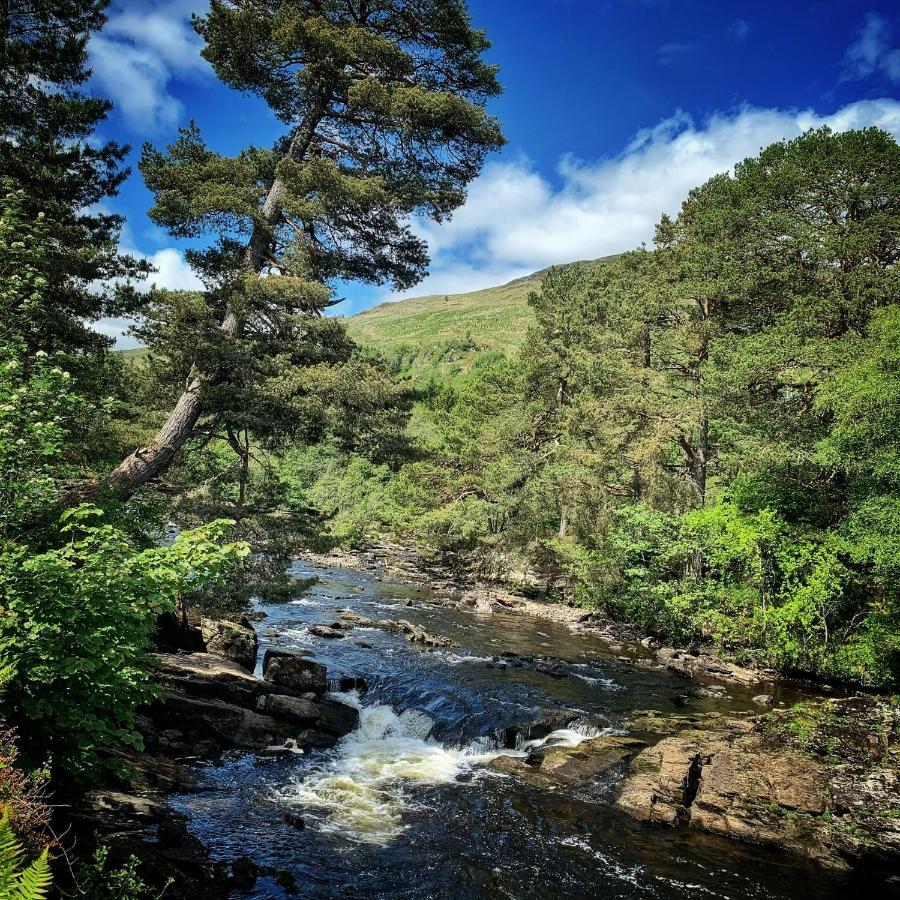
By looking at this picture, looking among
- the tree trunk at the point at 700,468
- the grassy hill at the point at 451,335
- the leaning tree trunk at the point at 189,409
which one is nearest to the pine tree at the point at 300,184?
the leaning tree trunk at the point at 189,409

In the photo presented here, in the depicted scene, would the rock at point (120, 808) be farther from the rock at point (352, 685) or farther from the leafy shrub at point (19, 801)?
the rock at point (352, 685)

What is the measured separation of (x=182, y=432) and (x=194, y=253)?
16.5 feet

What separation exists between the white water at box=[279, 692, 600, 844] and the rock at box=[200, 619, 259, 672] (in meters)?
2.80

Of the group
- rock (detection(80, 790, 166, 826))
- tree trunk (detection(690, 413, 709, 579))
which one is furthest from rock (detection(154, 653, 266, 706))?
tree trunk (detection(690, 413, 709, 579))

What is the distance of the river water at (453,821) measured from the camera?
26.8 ft

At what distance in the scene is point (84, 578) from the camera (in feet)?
18.2

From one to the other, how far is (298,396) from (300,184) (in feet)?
17.5

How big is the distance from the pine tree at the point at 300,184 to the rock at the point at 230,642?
5.13 meters

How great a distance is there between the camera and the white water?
9.55 metres

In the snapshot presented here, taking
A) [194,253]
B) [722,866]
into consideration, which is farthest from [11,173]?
[722,866]

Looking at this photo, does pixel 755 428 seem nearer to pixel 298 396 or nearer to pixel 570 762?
pixel 570 762

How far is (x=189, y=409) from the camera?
13289 mm

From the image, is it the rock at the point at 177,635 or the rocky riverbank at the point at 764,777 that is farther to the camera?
the rock at the point at 177,635

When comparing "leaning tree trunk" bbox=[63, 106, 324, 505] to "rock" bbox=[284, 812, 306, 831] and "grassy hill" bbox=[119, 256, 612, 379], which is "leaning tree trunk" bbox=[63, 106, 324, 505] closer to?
"rock" bbox=[284, 812, 306, 831]
